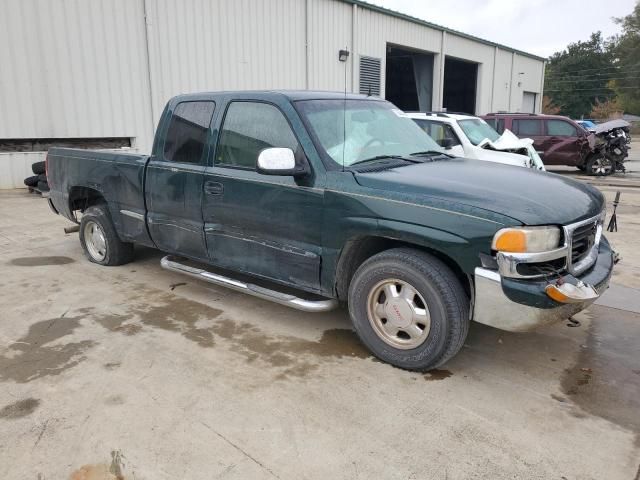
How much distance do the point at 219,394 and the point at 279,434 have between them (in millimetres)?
567

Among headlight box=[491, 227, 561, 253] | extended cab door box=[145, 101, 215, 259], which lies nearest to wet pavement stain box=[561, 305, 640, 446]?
headlight box=[491, 227, 561, 253]

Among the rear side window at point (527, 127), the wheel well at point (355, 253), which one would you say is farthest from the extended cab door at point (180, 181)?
the rear side window at point (527, 127)

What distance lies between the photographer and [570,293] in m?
3.01

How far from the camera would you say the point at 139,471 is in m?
2.51

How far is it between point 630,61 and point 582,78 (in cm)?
1963

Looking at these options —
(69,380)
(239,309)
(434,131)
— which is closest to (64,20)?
(434,131)

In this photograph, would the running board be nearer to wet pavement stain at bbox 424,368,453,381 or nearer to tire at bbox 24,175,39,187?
wet pavement stain at bbox 424,368,453,381

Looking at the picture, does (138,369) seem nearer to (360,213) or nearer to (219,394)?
(219,394)

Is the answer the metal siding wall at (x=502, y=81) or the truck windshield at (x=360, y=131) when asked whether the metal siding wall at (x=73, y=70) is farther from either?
the metal siding wall at (x=502, y=81)

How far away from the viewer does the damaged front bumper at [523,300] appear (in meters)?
2.97

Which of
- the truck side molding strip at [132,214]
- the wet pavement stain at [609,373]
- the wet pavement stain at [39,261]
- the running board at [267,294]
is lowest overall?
the wet pavement stain at [609,373]

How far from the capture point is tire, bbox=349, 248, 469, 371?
3.22 metres

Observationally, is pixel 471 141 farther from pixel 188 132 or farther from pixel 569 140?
pixel 569 140

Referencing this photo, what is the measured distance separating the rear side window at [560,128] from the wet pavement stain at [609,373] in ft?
40.5
